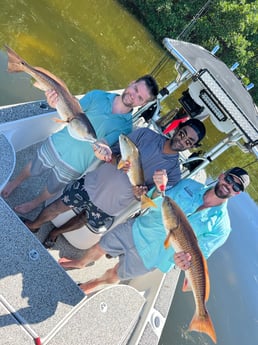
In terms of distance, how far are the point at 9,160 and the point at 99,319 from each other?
3.98ft

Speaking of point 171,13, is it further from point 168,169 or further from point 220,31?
point 168,169

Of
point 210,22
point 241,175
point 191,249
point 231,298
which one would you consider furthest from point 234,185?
point 210,22

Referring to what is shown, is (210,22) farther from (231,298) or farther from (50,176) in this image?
(50,176)

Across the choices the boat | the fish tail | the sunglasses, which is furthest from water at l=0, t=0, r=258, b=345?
the fish tail

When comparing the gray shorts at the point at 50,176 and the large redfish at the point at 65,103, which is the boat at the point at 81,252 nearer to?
Answer: the gray shorts at the point at 50,176

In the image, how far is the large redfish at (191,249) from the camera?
7.75 ft

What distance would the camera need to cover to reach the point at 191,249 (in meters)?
2.38

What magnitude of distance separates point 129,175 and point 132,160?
0.10 m

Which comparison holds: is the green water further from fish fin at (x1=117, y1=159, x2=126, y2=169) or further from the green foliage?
fish fin at (x1=117, y1=159, x2=126, y2=169)

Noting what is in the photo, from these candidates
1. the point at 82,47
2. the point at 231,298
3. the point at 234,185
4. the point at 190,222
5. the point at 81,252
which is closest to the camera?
the point at 234,185

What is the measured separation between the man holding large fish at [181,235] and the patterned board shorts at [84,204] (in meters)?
0.09

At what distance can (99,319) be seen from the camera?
247 cm

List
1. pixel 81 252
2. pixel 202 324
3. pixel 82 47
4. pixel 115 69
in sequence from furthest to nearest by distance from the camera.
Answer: pixel 115 69, pixel 82 47, pixel 81 252, pixel 202 324

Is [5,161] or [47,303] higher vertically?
[5,161]
